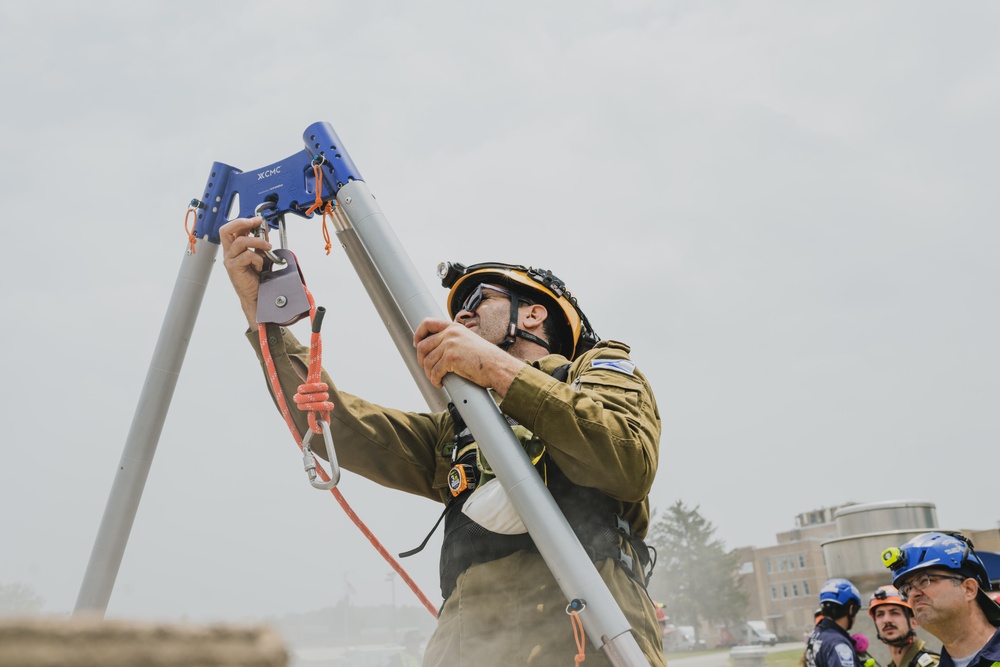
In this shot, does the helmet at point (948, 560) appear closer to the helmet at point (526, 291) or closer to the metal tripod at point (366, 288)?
the helmet at point (526, 291)

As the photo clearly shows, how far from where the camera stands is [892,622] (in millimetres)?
7422

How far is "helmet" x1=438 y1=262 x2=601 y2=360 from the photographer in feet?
11.7

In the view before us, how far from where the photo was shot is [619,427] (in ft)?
8.66

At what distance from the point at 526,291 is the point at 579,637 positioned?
5.23 ft

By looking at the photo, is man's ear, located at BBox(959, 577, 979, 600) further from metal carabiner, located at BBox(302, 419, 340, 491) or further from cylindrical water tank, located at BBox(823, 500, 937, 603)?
cylindrical water tank, located at BBox(823, 500, 937, 603)

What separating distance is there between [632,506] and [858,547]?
1037 centimetres

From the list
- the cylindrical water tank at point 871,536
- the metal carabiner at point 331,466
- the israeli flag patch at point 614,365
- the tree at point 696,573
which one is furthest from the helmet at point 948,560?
the tree at point 696,573

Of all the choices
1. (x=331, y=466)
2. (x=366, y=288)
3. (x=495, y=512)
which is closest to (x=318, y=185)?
(x=366, y=288)

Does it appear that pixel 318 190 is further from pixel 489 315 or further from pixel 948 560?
pixel 948 560

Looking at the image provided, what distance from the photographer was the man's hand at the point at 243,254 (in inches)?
123

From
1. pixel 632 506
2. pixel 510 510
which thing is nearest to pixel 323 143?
pixel 510 510

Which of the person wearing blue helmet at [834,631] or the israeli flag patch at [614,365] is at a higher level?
the israeli flag patch at [614,365]

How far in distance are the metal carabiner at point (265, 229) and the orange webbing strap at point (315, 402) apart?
22 cm

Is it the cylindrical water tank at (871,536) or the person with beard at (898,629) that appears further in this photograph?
the cylindrical water tank at (871,536)
